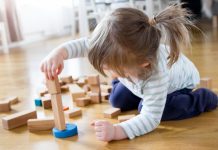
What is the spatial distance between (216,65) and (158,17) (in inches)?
32.9

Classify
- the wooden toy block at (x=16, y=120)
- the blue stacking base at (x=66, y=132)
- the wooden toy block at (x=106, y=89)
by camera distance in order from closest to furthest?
the blue stacking base at (x=66, y=132)
the wooden toy block at (x=16, y=120)
the wooden toy block at (x=106, y=89)

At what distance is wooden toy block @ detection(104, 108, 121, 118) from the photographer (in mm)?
976

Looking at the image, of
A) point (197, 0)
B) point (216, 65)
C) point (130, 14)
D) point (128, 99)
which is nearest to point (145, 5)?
point (197, 0)

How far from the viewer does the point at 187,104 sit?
93 centimetres

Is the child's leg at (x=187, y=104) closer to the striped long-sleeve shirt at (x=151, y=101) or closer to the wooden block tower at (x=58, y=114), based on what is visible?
the striped long-sleeve shirt at (x=151, y=101)

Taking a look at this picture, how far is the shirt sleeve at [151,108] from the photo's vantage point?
805 millimetres

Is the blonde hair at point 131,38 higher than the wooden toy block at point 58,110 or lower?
higher

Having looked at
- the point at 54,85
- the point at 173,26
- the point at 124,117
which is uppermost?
the point at 173,26

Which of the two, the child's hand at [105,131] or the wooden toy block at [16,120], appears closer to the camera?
the child's hand at [105,131]

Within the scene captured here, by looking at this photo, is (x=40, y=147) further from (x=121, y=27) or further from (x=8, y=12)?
(x=8, y=12)

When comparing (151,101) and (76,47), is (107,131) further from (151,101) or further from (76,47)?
(76,47)

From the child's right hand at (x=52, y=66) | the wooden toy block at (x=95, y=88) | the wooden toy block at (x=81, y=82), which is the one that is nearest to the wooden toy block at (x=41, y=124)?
the child's right hand at (x=52, y=66)

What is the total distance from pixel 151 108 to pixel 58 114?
0.75 feet

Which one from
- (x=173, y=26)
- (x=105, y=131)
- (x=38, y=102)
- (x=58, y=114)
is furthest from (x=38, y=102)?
(x=173, y=26)
